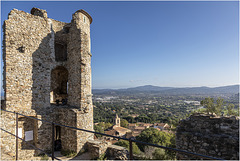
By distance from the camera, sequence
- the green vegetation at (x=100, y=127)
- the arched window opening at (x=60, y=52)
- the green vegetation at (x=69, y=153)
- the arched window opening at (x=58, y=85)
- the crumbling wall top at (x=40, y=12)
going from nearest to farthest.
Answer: the green vegetation at (x=69, y=153), the crumbling wall top at (x=40, y=12), the arched window opening at (x=58, y=85), the arched window opening at (x=60, y=52), the green vegetation at (x=100, y=127)

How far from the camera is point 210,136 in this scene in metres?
5.02

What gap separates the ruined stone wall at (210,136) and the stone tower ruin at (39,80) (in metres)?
5.36

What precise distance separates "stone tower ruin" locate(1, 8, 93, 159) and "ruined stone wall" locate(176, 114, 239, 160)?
5.36m

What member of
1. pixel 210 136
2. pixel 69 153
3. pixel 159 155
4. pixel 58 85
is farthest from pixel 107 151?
pixel 58 85

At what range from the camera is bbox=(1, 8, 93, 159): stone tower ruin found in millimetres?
7160

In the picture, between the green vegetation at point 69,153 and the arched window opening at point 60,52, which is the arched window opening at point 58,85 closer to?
the arched window opening at point 60,52

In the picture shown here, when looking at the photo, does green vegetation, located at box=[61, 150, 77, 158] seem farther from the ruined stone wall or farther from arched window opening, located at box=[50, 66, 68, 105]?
the ruined stone wall

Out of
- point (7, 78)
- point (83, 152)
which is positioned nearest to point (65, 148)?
point (83, 152)

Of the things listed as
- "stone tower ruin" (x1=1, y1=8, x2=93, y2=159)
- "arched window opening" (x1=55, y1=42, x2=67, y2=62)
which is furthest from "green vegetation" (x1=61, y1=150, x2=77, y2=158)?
"arched window opening" (x1=55, y1=42, x2=67, y2=62)

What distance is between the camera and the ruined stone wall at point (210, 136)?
15.3 ft

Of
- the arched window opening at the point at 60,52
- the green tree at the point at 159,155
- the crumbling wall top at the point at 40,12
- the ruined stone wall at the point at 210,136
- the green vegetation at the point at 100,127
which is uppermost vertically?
the crumbling wall top at the point at 40,12

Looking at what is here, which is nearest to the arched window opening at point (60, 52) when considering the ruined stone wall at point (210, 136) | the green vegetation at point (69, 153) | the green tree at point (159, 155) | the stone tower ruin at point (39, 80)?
the stone tower ruin at point (39, 80)

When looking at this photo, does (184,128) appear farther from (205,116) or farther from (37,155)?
(37,155)

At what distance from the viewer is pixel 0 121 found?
6.76 m
